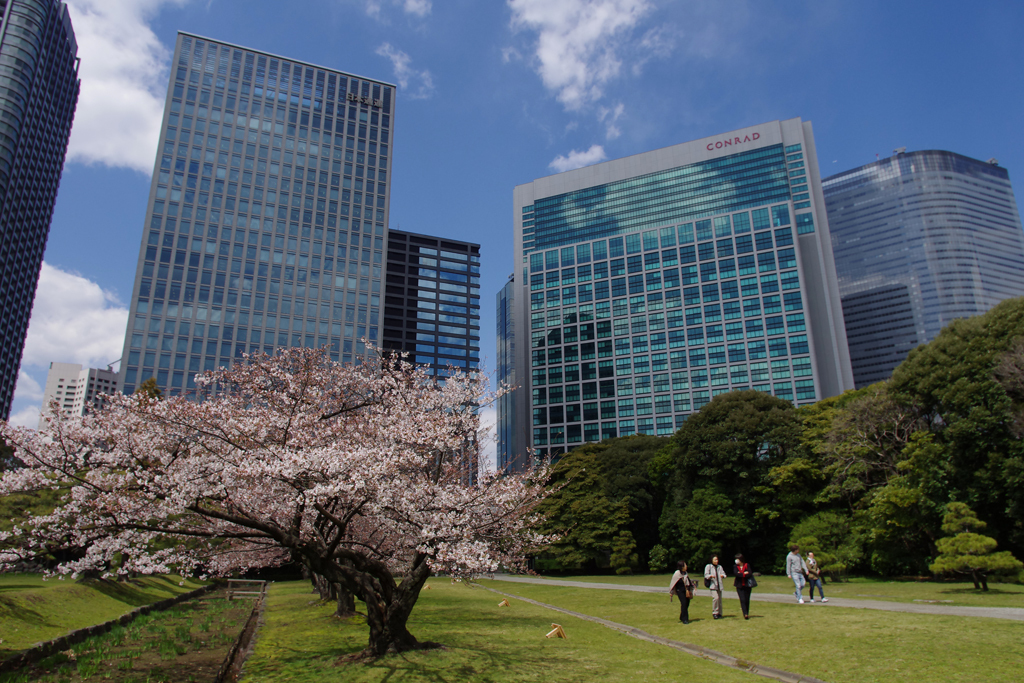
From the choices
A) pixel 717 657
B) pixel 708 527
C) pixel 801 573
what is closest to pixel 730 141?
pixel 708 527

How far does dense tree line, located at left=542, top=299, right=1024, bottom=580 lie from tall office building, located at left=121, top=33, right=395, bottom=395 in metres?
57.3

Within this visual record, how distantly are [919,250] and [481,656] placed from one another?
20645 cm

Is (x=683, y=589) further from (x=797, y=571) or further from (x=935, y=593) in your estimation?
(x=935, y=593)

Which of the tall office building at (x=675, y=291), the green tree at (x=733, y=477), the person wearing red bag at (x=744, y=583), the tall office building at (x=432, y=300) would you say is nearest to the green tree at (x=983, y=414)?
the green tree at (x=733, y=477)

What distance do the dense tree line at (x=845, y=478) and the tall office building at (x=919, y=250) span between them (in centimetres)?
14669

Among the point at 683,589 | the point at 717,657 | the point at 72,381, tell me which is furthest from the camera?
the point at 72,381

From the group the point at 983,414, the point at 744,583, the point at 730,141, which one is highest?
the point at 730,141

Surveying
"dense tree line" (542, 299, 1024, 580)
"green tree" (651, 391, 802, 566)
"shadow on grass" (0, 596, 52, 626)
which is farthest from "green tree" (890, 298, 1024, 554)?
"shadow on grass" (0, 596, 52, 626)

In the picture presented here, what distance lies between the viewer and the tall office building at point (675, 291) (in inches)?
3878

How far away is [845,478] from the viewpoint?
32562 millimetres

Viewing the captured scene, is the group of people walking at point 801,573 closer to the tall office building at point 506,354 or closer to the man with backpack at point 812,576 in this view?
the man with backpack at point 812,576

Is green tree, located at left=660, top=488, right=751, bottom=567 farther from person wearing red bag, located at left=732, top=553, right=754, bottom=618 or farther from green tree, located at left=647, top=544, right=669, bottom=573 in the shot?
person wearing red bag, located at left=732, top=553, right=754, bottom=618

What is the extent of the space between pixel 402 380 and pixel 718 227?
338 feet

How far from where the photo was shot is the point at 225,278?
300ft
